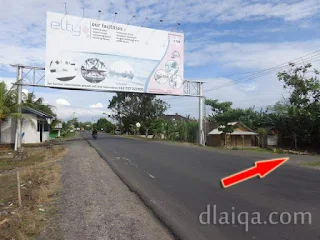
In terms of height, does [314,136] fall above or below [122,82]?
below

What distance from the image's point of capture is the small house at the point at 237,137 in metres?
34.8

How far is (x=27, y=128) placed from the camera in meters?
30.5

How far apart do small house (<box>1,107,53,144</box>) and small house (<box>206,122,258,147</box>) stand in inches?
730

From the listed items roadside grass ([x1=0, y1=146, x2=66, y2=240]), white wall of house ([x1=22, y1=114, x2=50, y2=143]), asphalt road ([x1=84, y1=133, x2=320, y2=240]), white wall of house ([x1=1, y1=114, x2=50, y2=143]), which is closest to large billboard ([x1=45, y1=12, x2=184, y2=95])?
white wall of house ([x1=1, y1=114, x2=50, y2=143])

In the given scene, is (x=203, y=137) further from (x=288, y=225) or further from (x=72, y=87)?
(x=288, y=225)

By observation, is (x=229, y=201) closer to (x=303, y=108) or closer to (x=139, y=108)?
(x=303, y=108)

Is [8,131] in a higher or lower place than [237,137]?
higher

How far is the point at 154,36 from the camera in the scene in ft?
96.1

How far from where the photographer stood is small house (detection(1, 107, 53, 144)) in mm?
27969

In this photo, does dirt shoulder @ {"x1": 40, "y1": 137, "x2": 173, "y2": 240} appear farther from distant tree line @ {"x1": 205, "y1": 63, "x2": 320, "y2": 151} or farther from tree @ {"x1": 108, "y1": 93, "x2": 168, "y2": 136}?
tree @ {"x1": 108, "y1": 93, "x2": 168, "y2": 136}

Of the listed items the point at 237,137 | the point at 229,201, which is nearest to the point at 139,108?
the point at 237,137

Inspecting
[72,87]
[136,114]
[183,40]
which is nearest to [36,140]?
[72,87]

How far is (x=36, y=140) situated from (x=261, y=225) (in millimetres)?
29598

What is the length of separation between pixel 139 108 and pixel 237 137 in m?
41.0
